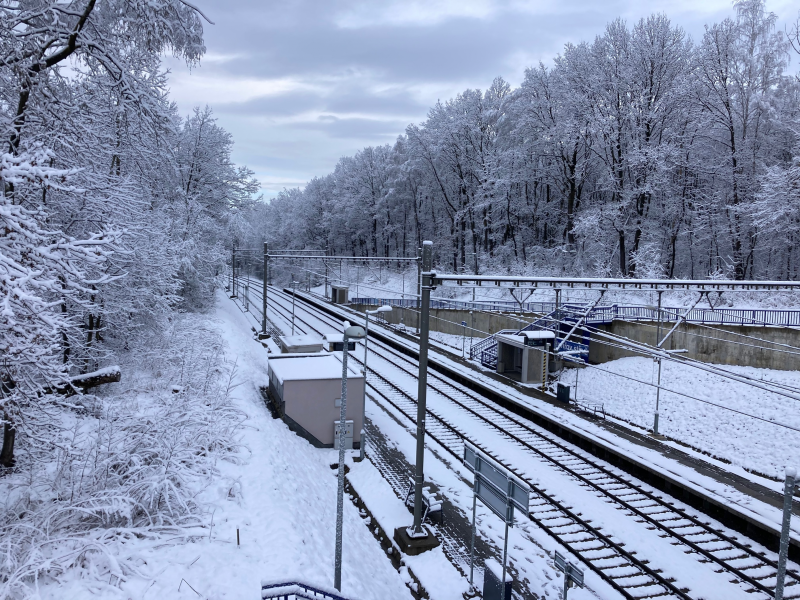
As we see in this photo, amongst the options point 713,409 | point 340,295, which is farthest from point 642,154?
point 340,295

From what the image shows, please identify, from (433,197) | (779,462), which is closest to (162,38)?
(779,462)

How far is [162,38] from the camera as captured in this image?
9.35 m

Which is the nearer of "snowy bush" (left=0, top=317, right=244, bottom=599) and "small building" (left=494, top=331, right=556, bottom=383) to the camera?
"snowy bush" (left=0, top=317, right=244, bottom=599)

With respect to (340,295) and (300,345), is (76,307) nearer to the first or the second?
(300,345)

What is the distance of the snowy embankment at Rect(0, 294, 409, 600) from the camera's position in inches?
294

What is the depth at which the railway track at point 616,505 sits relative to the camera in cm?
970

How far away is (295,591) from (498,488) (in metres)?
3.63

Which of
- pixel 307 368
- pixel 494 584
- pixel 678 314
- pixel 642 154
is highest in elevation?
pixel 642 154

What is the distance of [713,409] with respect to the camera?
1941cm

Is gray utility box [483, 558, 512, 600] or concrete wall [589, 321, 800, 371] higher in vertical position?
concrete wall [589, 321, 800, 371]

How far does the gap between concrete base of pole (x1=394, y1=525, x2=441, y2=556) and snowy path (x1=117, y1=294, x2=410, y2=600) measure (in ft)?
1.57

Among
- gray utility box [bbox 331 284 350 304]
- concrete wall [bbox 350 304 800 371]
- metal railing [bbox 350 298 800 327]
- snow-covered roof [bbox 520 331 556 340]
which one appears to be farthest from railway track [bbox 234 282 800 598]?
gray utility box [bbox 331 284 350 304]

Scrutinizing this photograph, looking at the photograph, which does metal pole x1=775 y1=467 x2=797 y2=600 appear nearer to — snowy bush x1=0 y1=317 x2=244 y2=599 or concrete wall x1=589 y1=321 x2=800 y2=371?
snowy bush x1=0 y1=317 x2=244 y2=599

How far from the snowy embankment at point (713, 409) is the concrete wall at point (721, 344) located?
0.64 meters
